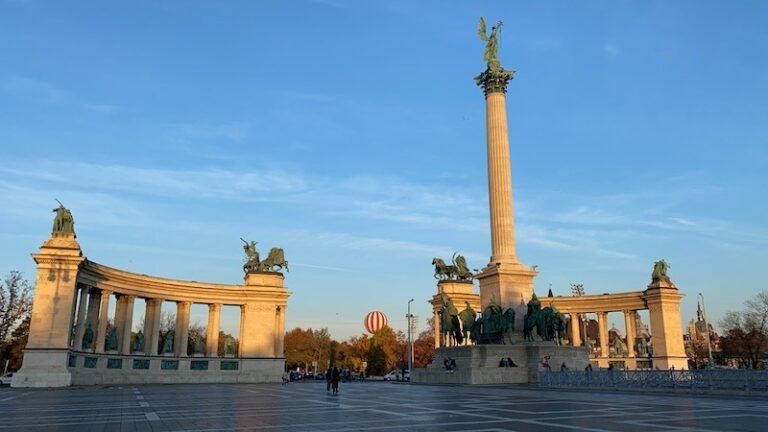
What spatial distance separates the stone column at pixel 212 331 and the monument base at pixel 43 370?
73.4ft

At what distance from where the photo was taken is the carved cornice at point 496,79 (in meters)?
52.3

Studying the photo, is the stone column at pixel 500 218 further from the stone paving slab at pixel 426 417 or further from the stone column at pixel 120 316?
the stone column at pixel 120 316

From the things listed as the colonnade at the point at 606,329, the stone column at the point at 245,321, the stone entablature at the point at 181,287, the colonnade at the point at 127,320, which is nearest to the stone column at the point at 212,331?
the colonnade at the point at 127,320

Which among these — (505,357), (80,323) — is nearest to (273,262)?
(80,323)

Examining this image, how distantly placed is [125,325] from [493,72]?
4531 centimetres

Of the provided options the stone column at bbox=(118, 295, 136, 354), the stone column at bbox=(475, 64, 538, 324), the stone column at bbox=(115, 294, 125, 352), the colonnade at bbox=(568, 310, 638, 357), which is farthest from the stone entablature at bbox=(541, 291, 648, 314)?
the stone column at bbox=(115, 294, 125, 352)

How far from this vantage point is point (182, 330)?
68.4 m

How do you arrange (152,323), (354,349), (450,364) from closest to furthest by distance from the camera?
(450,364) < (152,323) < (354,349)

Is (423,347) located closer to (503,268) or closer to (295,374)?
(295,374)

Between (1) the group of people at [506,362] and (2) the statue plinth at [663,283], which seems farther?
(2) the statue plinth at [663,283]

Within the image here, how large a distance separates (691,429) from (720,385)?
57.3 feet

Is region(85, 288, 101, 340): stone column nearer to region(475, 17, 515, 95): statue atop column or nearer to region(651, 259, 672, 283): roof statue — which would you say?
region(475, 17, 515, 95): statue atop column

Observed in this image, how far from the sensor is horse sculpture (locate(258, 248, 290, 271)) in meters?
76.8

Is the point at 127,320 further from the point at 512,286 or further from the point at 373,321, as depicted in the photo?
the point at 512,286
